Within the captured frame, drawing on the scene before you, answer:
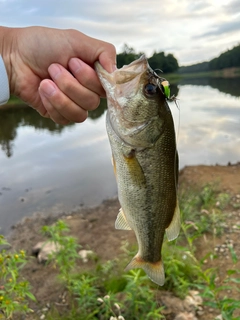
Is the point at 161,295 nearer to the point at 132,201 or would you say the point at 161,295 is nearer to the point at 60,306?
the point at 60,306

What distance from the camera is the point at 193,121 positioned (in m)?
21.3

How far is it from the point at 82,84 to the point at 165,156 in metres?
0.78

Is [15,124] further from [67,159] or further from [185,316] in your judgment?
[185,316]

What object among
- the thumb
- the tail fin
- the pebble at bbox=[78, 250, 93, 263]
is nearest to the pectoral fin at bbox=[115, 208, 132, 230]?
the tail fin

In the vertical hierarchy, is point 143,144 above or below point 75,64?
below

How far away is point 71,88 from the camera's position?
229 cm

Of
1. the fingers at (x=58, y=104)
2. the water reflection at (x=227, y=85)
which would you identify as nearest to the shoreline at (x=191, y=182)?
the fingers at (x=58, y=104)

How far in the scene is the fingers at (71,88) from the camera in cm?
228

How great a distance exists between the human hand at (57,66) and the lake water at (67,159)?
2.89 m

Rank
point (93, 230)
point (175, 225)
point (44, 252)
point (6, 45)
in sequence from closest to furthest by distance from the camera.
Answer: point (175, 225), point (6, 45), point (44, 252), point (93, 230)

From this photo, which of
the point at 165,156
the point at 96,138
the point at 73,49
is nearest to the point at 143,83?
the point at 165,156

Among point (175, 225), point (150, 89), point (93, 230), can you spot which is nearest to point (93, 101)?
point (150, 89)

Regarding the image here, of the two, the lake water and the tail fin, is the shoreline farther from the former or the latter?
the tail fin

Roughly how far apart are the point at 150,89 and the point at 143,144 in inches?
13.1
